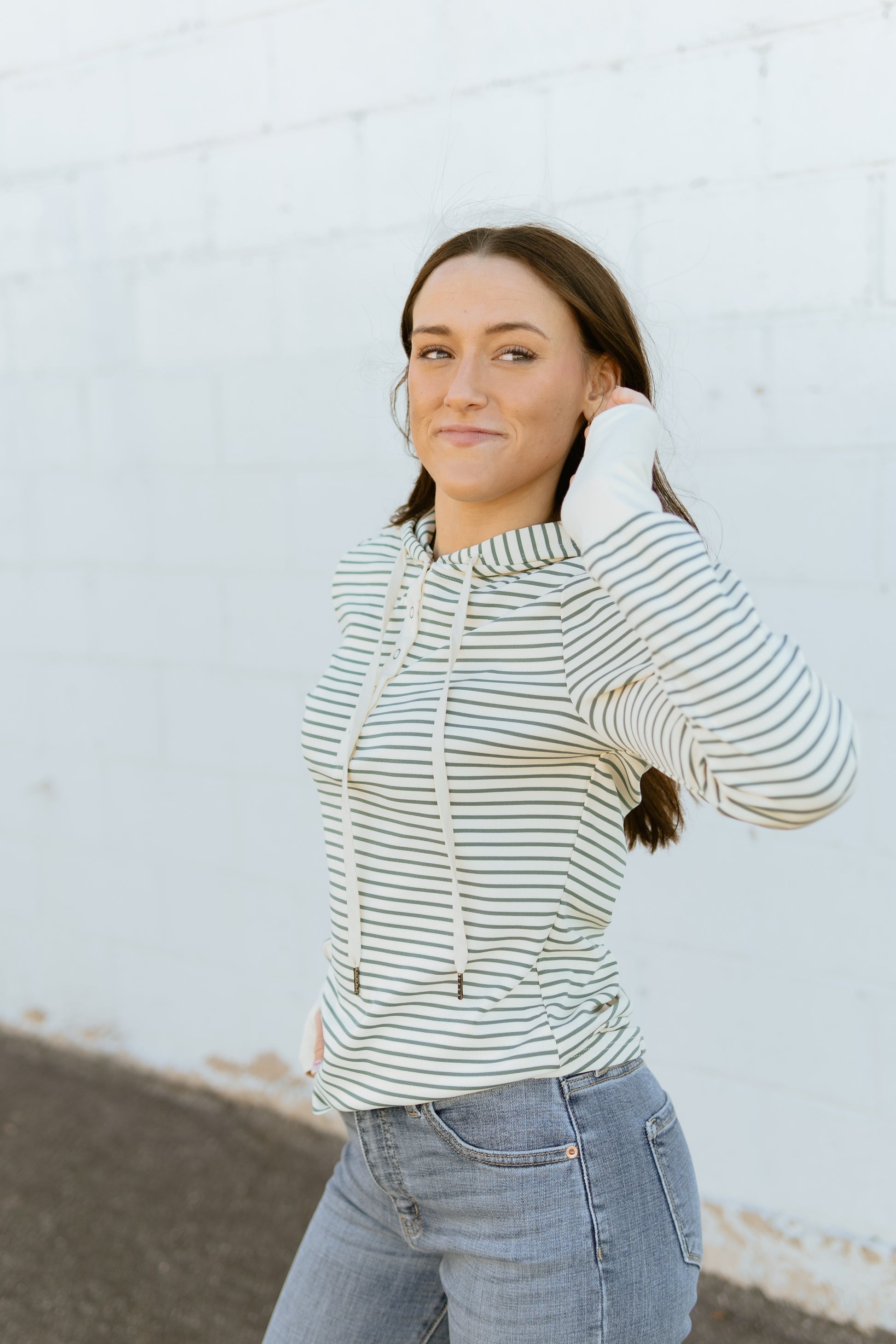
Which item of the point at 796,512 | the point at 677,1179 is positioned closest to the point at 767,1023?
the point at 796,512

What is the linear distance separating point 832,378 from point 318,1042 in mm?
1320

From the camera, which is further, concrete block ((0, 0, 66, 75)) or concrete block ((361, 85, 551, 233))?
concrete block ((0, 0, 66, 75))

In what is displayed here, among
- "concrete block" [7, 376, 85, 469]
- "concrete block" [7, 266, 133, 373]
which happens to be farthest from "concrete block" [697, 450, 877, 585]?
"concrete block" [7, 376, 85, 469]

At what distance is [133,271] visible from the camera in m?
2.78

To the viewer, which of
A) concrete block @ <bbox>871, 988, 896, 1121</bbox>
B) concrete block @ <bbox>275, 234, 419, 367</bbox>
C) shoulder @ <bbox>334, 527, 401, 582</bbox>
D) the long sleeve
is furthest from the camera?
concrete block @ <bbox>275, 234, 419, 367</bbox>

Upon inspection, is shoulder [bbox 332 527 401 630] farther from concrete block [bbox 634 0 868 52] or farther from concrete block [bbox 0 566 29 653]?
concrete block [bbox 0 566 29 653]

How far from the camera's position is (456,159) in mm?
2277

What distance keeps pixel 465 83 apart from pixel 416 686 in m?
1.45

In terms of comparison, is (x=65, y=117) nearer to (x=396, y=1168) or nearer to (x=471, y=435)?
(x=471, y=435)

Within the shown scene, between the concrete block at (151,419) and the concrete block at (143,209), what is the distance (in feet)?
0.91

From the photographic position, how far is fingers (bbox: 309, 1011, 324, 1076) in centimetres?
145

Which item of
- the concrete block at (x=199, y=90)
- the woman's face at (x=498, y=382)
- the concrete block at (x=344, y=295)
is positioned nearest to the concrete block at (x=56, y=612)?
the concrete block at (x=344, y=295)

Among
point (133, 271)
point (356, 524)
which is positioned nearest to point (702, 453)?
point (356, 524)

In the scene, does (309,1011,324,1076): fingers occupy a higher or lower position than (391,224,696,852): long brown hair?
lower
